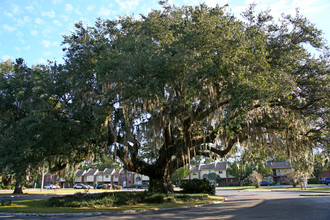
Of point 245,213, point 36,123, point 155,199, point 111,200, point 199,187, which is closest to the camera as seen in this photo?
point 245,213

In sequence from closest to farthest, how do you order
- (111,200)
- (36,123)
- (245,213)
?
(245,213)
(36,123)
(111,200)

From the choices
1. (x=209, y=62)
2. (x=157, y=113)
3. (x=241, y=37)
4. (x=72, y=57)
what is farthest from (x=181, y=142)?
(x=72, y=57)

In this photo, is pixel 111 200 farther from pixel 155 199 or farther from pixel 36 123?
pixel 36 123

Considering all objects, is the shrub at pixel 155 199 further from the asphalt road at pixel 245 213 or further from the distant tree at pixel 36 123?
the distant tree at pixel 36 123

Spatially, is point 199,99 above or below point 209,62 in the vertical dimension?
below

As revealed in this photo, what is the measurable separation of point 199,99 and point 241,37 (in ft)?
13.6

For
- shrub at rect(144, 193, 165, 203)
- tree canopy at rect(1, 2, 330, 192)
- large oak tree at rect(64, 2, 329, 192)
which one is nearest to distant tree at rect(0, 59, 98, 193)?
tree canopy at rect(1, 2, 330, 192)

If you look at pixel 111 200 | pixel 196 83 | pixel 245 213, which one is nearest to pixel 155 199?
pixel 111 200

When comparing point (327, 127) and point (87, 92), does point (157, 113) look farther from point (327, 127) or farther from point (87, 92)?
point (327, 127)

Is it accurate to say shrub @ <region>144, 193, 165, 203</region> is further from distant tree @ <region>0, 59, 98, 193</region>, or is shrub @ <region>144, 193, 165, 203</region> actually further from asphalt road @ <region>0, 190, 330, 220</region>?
distant tree @ <region>0, 59, 98, 193</region>

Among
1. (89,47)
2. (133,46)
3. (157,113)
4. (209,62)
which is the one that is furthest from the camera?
(89,47)

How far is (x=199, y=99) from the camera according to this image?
14625 mm

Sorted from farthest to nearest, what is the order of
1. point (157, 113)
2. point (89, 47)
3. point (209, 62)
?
A: point (89, 47)
point (157, 113)
point (209, 62)

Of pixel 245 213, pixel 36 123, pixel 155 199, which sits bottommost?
pixel 245 213
